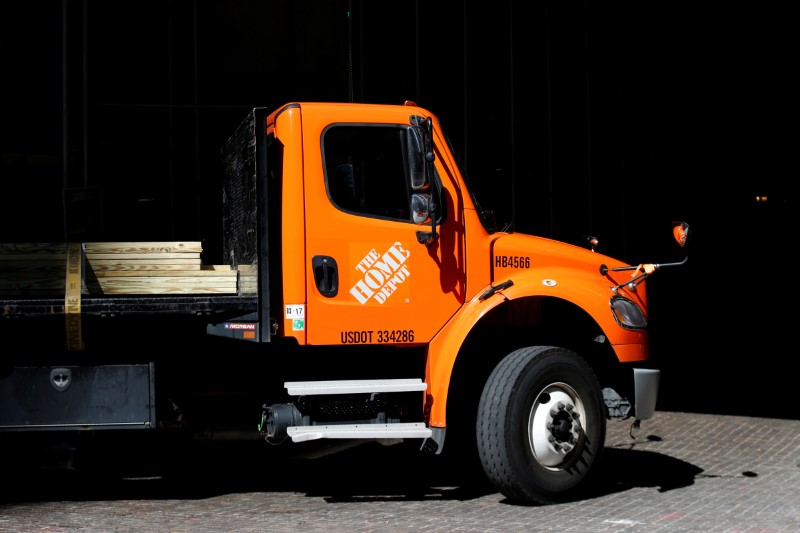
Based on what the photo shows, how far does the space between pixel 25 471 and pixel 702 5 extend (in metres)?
16.3

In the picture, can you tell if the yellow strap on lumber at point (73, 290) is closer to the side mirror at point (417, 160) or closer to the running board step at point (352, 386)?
the running board step at point (352, 386)

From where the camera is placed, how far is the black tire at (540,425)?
786 centimetres

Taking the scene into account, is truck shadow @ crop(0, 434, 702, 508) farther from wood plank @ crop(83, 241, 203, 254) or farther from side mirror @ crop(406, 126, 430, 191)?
side mirror @ crop(406, 126, 430, 191)

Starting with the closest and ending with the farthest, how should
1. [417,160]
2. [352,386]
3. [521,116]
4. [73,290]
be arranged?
[73,290] → [417,160] → [352,386] → [521,116]

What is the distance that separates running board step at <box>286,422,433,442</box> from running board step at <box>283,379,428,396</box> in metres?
0.25

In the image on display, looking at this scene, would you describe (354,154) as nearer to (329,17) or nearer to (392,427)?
(392,427)

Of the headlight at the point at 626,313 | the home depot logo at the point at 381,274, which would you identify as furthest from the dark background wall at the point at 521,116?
the home depot logo at the point at 381,274

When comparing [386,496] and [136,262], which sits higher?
[136,262]

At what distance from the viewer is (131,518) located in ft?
25.1

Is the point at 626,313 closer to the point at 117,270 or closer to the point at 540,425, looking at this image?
the point at 540,425

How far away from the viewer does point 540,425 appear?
316 inches

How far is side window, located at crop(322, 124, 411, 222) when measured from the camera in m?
7.89

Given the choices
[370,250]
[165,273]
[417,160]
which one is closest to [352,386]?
[370,250]

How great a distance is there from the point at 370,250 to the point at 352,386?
3.12 feet
